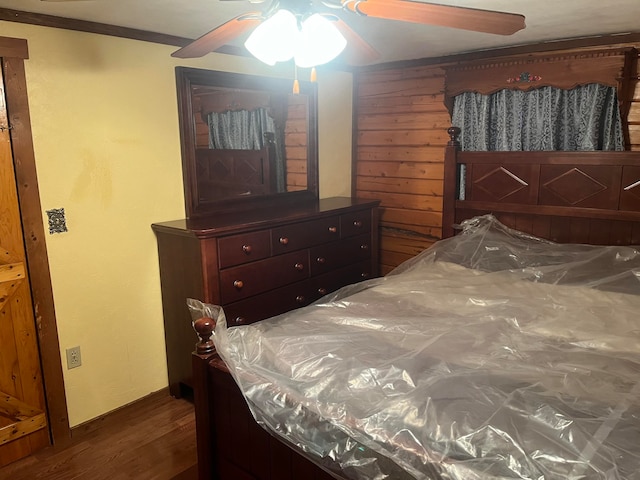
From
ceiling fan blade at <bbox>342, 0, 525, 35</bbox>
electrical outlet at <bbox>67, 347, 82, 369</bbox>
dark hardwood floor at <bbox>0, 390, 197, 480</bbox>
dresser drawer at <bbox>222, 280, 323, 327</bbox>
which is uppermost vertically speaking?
ceiling fan blade at <bbox>342, 0, 525, 35</bbox>

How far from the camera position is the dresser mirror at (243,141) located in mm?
2914

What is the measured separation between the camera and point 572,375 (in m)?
1.54

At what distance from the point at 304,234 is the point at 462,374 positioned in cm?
173

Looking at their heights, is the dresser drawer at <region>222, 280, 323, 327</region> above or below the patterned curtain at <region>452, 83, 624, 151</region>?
below

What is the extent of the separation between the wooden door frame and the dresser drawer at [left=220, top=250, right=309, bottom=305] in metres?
0.85

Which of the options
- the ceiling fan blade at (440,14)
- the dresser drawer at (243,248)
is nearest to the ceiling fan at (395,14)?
the ceiling fan blade at (440,14)

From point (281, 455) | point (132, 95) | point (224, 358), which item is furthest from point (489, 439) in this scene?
point (132, 95)

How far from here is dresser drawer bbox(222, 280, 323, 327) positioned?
9.07ft

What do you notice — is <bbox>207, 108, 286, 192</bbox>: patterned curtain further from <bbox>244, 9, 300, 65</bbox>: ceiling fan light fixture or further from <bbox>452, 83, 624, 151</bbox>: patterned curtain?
<bbox>244, 9, 300, 65</bbox>: ceiling fan light fixture

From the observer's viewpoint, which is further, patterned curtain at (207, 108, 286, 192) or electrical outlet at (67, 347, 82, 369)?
patterned curtain at (207, 108, 286, 192)

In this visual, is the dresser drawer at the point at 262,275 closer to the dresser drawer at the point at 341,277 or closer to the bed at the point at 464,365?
the dresser drawer at the point at 341,277

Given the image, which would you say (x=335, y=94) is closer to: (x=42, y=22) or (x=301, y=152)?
(x=301, y=152)

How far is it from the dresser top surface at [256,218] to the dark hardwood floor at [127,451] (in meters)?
1.05

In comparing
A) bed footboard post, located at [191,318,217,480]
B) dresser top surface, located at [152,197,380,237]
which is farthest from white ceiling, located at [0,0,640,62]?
bed footboard post, located at [191,318,217,480]
